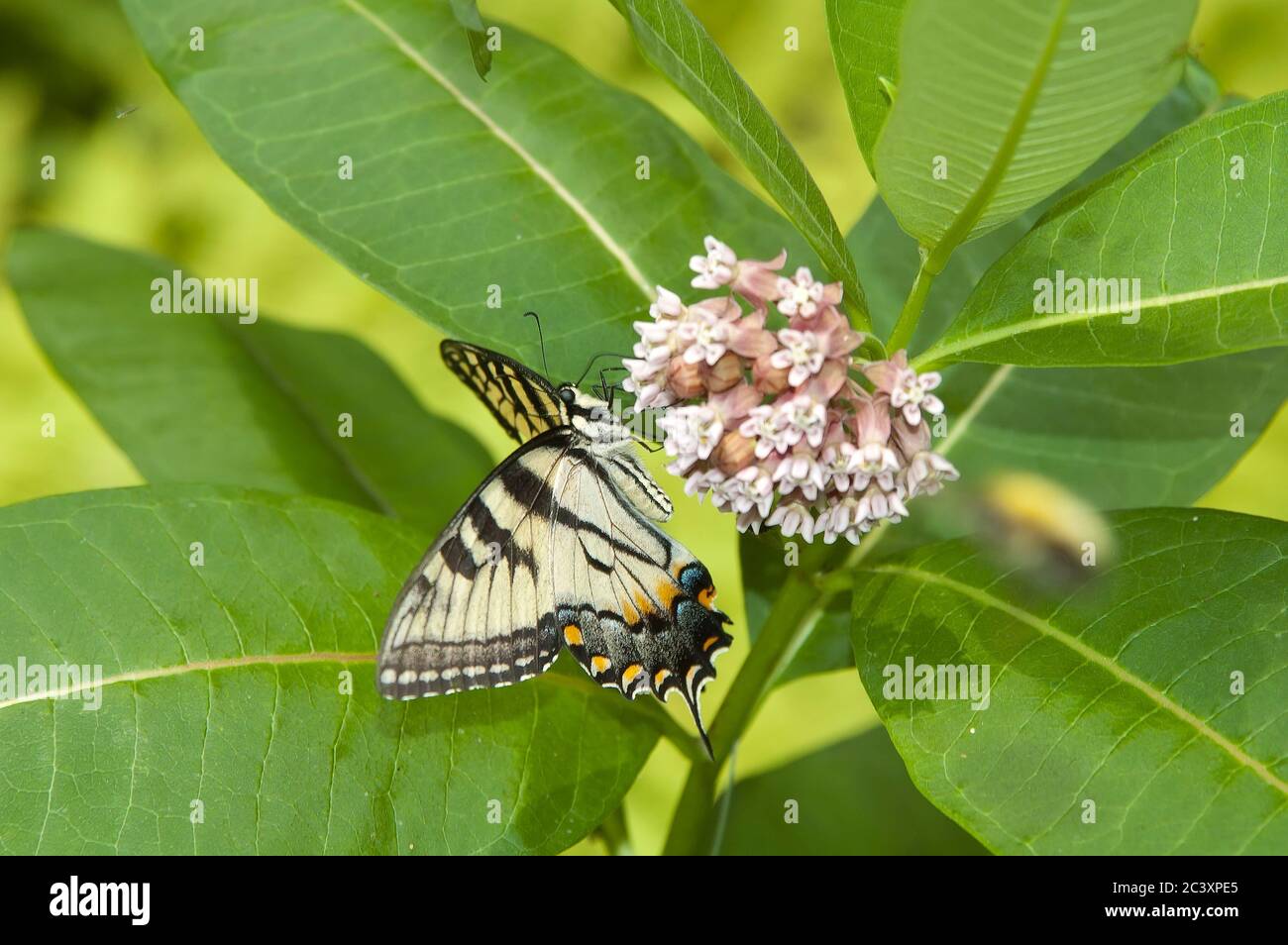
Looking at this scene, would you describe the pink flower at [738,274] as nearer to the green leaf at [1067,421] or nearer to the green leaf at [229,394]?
the green leaf at [1067,421]

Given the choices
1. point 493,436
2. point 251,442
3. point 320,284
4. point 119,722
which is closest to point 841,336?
point 119,722

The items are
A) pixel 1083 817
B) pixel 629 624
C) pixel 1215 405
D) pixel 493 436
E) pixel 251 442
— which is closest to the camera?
pixel 1083 817

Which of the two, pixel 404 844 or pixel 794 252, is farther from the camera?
pixel 794 252

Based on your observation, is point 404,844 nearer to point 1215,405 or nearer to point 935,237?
point 935,237

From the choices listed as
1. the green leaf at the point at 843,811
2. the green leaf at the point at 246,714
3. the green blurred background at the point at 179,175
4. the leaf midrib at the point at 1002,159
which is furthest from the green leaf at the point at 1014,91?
the green blurred background at the point at 179,175

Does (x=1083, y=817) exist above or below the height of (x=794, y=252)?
below

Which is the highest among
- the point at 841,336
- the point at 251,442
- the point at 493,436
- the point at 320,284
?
the point at 320,284
